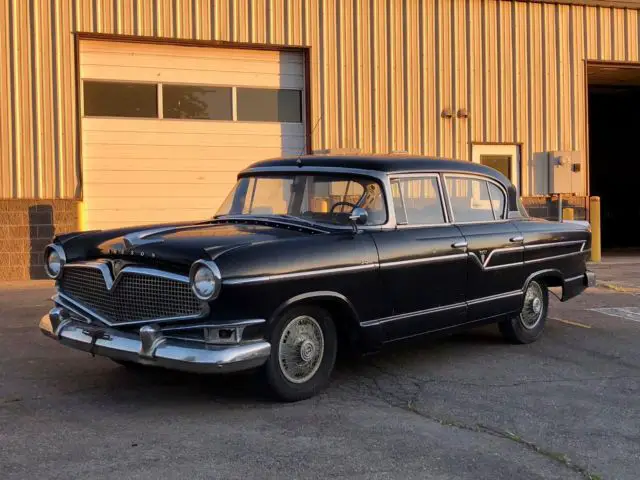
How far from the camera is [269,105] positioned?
13.5 metres

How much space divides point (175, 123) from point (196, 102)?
540 mm

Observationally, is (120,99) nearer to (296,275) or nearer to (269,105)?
(269,105)

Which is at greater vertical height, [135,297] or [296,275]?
[296,275]

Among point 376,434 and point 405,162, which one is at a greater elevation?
point 405,162

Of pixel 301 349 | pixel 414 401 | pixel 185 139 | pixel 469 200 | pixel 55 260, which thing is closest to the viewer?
pixel 301 349

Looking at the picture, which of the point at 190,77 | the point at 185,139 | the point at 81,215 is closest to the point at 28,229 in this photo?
the point at 81,215

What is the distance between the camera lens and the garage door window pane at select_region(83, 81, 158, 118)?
41.0 feet

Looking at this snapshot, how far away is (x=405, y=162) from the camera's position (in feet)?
19.3

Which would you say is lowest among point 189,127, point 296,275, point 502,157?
point 296,275

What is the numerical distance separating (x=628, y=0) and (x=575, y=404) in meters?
12.6

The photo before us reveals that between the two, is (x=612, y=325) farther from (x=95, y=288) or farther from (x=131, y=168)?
(x=131, y=168)

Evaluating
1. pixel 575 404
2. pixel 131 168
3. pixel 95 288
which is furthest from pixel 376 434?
pixel 131 168

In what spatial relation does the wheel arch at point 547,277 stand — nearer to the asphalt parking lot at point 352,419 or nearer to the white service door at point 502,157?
the asphalt parking lot at point 352,419

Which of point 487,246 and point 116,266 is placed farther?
point 487,246
